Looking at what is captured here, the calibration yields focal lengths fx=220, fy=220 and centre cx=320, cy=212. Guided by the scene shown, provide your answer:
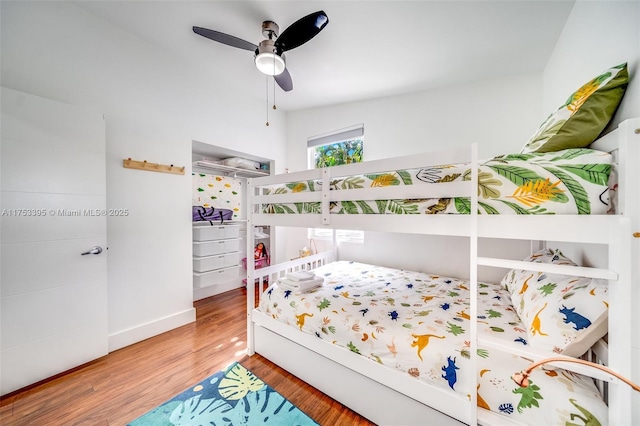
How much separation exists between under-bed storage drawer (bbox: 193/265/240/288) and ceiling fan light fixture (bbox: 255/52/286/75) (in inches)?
95.2

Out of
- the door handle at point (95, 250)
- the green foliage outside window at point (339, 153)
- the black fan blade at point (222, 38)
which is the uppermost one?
the black fan blade at point (222, 38)

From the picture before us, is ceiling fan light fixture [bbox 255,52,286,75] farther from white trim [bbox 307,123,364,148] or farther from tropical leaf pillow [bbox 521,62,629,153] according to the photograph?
tropical leaf pillow [bbox 521,62,629,153]

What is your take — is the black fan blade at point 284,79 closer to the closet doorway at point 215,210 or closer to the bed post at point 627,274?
the closet doorway at point 215,210

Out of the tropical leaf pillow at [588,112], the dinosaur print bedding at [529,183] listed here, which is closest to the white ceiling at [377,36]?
the tropical leaf pillow at [588,112]

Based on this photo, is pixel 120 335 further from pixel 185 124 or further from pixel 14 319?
pixel 185 124

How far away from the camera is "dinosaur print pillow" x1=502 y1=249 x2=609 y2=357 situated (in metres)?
0.90

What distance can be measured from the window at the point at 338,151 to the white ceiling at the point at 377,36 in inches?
27.8

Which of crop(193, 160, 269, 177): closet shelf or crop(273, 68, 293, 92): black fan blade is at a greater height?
crop(273, 68, 293, 92): black fan blade

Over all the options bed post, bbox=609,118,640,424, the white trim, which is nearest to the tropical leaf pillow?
bed post, bbox=609,118,640,424

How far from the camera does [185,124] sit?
2553 mm

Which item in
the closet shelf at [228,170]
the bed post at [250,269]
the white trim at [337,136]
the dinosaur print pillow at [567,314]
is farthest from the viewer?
the white trim at [337,136]

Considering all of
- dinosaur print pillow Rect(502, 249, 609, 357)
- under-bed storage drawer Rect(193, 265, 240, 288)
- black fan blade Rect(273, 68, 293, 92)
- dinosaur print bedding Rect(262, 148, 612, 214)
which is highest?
black fan blade Rect(273, 68, 293, 92)

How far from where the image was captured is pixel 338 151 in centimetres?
344

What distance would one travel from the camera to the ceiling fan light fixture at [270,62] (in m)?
1.74
